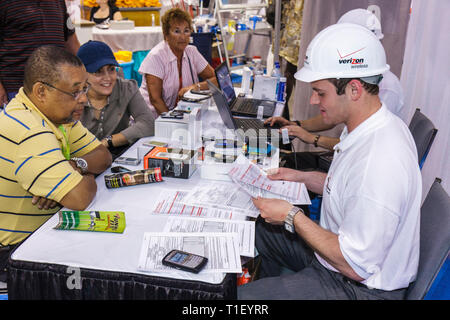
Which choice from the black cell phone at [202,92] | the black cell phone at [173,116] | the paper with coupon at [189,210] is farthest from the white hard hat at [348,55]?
the black cell phone at [202,92]

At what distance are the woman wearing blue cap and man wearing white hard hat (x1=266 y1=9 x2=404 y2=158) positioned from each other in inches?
34.8

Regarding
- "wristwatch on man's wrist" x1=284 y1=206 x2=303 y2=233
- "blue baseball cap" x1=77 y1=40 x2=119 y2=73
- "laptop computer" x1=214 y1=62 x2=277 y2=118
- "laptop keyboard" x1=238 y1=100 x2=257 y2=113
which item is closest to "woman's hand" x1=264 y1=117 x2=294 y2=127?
"laptop computer" x1=214 y1=62 x2=277 y2=118

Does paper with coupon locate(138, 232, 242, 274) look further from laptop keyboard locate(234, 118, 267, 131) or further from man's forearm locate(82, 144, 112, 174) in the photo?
laptop keyboard locate(234, 118, 267, 131)

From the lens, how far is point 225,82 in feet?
9.98

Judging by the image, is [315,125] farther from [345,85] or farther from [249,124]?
[345,85]

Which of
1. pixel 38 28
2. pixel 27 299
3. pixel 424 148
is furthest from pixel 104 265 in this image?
pixel 38 28

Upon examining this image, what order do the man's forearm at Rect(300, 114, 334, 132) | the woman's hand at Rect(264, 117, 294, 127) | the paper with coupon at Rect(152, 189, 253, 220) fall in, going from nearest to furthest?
1. the paper with coupon at Rect(152, 189, 253, 220)
2. the woman's hand at Rect(264, 117, 294, 127)
3. the man's forearm at Rect(300, 114, 334, 132)

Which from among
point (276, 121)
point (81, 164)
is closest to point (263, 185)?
point (81, 164)

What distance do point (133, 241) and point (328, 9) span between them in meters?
3.02

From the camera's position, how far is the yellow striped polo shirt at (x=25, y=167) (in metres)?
1.42

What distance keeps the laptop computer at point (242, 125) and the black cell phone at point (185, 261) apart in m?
1.02

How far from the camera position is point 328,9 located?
3549mm

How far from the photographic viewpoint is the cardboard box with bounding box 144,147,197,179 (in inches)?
71.5

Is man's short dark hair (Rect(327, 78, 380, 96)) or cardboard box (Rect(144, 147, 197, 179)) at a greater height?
man's short dark hair (Rect(327, 78, 380, 96))
